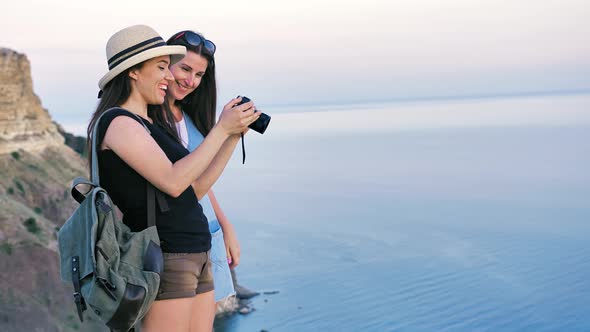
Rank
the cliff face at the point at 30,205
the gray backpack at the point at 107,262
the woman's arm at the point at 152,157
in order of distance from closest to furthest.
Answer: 1. the gray backpack at the point at 107,262
2. the woman's arm at the point at 152,157
3. the cliff face at the point at 30,205

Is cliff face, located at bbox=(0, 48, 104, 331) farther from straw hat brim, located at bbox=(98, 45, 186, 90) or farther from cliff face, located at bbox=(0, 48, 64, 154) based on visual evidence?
straw hat brim, located at bbox=(98, 45, 186, 90)

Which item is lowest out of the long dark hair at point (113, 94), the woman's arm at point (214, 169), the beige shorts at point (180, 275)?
the beige shorts at point (180, 275)

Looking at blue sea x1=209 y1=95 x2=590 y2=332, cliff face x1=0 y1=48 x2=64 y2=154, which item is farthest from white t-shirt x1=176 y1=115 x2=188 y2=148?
blue sea x1=209 y1=95 x2=590 y2=332

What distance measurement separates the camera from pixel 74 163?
118 ft

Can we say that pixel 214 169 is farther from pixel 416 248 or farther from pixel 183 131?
pixel 416 248

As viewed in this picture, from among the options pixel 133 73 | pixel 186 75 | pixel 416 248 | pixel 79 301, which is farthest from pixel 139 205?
pixel 416 248

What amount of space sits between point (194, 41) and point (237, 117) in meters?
0.79

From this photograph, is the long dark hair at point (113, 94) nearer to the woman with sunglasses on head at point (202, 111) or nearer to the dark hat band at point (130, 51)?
the dark hat band at point (130, 51)

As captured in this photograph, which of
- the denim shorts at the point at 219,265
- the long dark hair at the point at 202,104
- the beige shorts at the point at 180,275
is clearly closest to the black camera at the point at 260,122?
the beige shorts at the point at 180,275

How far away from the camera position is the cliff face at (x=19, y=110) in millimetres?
32403

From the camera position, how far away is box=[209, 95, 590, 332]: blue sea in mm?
42188

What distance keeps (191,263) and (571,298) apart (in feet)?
149

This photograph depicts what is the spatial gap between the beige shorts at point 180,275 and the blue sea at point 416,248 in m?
37.1

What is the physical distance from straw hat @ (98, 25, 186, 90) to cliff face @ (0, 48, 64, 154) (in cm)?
3152
